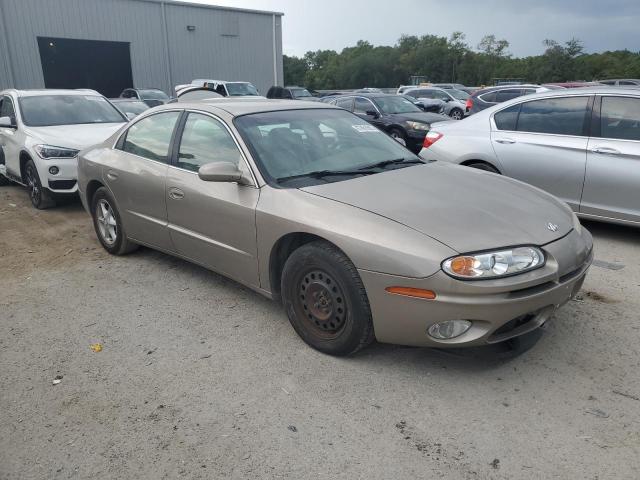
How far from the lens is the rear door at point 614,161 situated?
5.02 m

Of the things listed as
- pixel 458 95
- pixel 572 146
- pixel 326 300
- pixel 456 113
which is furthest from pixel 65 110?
pixel 458 95

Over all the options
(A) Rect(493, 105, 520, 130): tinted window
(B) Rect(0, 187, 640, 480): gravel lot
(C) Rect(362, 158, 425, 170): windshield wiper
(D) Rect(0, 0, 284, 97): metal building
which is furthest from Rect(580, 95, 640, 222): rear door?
(D) Rect(0, 0, 284, 97): metal building

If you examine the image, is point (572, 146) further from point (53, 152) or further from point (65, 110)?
point (65, 110)

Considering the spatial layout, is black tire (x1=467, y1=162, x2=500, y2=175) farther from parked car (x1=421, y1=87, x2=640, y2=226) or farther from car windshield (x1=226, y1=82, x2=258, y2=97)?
car windshield (x1=226, y1=82, x2=258, y2=97)

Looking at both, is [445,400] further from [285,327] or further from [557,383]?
[285,327]

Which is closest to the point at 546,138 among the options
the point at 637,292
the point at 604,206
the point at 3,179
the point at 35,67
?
the point at 604,206

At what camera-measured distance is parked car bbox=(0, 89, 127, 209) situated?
6.95 metres

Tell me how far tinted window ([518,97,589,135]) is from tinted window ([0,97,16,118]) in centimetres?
713

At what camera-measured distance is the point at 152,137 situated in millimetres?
4621

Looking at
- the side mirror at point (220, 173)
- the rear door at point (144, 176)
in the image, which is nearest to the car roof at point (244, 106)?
the rear door at point (144, 176)

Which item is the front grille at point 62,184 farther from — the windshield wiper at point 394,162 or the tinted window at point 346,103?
the tinted window at point 346,103

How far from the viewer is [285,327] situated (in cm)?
374

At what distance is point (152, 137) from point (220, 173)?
146 cm

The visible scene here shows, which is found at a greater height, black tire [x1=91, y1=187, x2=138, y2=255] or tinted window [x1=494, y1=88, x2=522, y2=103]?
tinted window [x1=494, y1=88, x2=522, y2=103]
